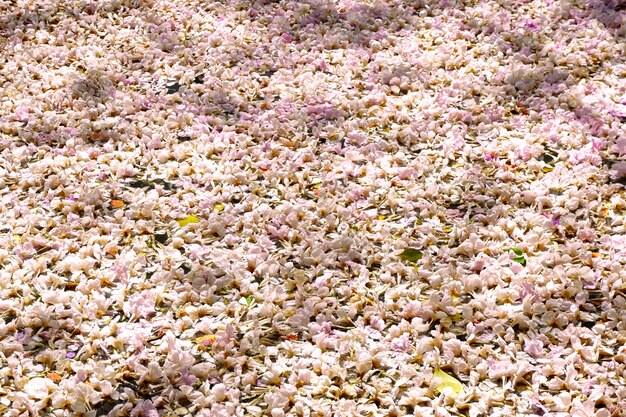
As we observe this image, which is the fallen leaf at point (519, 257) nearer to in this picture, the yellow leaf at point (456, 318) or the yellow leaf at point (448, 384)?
the yellow leaf at point (456, 318)

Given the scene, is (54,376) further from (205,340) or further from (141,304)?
(205,340)

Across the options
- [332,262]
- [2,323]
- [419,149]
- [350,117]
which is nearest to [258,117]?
[350,117]

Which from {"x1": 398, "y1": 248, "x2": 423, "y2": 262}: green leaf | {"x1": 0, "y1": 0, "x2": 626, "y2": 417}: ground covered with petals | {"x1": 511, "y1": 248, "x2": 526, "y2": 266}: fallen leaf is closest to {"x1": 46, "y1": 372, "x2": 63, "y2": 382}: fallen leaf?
{"x1": 0, "y1": 0, "x2": 626, "y2": 417}: ground covered with petals

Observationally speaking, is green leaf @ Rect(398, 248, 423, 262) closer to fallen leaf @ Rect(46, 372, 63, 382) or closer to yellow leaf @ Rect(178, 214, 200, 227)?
yellow leaf @ Rect(178, 214, 200, 227)

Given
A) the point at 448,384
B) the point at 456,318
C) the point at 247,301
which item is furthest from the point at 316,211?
the point at 448,384

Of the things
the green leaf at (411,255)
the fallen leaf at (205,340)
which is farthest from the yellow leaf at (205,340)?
the green leaf at (411,255)

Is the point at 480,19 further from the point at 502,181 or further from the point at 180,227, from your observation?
the point at 180,227
